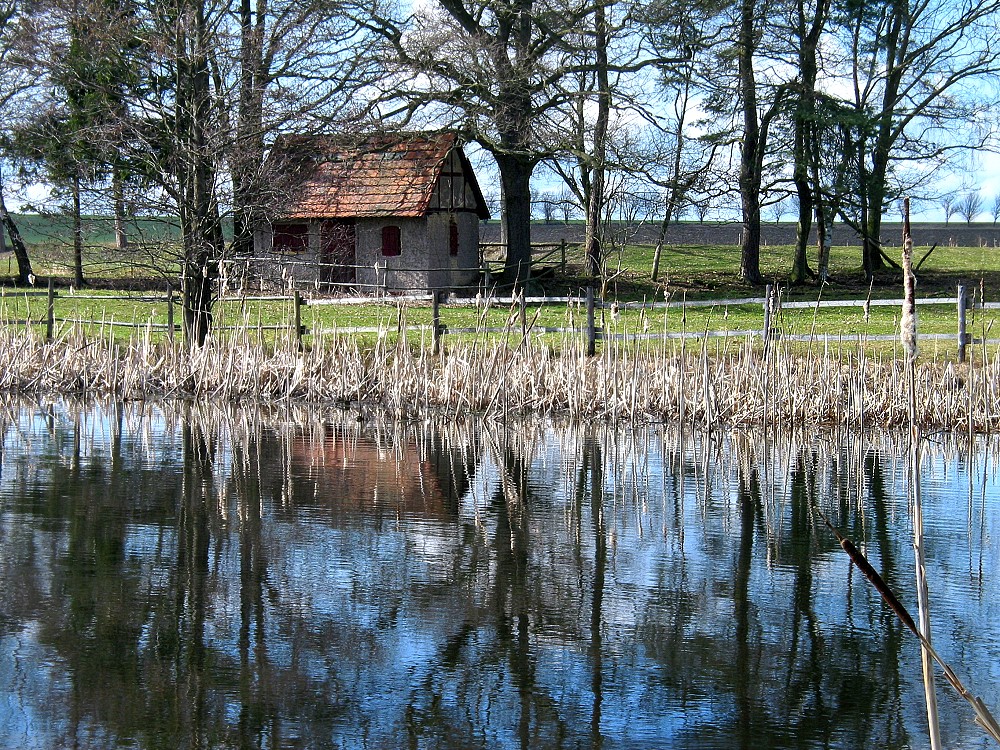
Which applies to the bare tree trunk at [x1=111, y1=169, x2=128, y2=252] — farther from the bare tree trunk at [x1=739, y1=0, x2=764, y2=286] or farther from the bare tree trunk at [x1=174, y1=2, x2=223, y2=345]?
the bare tree trunk at [x1=739, y1=0, x2=764, y2=286]

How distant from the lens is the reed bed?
13.9 meters

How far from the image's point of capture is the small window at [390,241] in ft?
110

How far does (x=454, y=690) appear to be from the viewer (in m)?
5.70

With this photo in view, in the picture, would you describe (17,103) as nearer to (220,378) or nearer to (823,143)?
(220,378)

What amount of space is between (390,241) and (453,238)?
2.16m

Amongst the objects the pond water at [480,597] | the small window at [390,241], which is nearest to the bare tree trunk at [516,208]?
the small window at [390,241]

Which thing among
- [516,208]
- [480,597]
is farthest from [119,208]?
[516,208]

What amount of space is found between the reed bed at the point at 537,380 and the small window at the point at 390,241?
16338 millimetres

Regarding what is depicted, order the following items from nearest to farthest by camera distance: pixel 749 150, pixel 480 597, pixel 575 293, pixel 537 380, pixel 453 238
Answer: pixel 480 597, pixel 537 380, pixel 575 293, pixel 749 150, pixel 453 238

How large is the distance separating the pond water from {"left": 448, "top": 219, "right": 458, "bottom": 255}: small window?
22552 mm

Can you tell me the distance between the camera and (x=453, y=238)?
34.9 metres

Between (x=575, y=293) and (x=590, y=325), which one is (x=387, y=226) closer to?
(x=575, y=293)

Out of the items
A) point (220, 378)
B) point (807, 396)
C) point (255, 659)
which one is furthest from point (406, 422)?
point (255, 659)

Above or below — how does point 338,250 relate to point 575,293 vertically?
above
